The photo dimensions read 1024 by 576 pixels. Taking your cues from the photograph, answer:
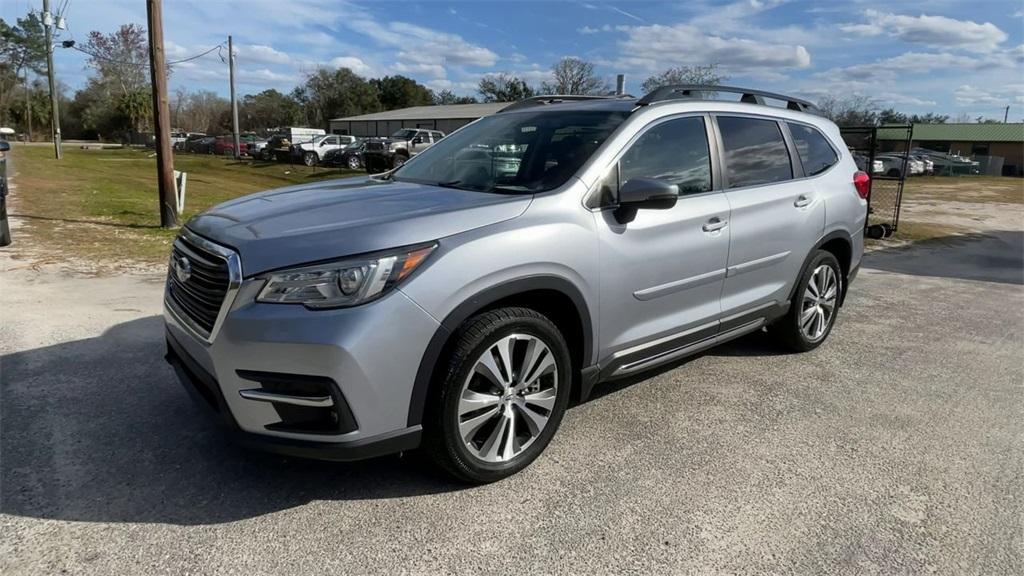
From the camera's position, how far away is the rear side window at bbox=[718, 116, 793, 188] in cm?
415

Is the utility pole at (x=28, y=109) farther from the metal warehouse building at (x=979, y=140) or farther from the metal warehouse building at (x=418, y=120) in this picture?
the metal warehouse building at (x=979, y=140)

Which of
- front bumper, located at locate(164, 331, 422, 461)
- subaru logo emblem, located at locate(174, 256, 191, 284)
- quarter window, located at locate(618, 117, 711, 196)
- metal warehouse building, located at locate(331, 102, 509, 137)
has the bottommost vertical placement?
front bumper, located at locate(164, 331, 422, 461)

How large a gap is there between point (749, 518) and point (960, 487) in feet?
3.79

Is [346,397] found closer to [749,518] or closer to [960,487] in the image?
[749,518]

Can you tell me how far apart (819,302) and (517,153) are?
2.78 meters

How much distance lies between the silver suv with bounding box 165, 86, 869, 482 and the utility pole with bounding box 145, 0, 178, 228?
24.5 ft

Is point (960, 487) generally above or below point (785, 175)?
below

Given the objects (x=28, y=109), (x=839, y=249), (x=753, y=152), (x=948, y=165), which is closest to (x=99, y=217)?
(x=753, y=152)

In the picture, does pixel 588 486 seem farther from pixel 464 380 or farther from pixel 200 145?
pixel 200 145

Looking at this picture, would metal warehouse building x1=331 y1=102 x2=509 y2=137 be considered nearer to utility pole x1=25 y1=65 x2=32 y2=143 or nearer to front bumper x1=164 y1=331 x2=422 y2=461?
utility pole x1=25 y1=65 x2=32 y2=143

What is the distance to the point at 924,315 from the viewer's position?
6477 millimetres

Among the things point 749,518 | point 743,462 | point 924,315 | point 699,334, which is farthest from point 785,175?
point 924,315

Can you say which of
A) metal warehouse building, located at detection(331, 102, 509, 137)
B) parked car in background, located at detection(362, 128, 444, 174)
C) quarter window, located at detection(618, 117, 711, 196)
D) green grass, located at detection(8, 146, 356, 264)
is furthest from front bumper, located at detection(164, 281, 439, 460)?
metal warehouse building, located at detection(331, 102, 509, 137)

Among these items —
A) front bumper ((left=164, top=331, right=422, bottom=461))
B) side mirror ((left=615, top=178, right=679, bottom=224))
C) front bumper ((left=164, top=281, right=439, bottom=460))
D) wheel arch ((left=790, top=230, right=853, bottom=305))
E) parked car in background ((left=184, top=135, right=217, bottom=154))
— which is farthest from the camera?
parked car in background ((left=184, top=135, right=217, bottom=154))
